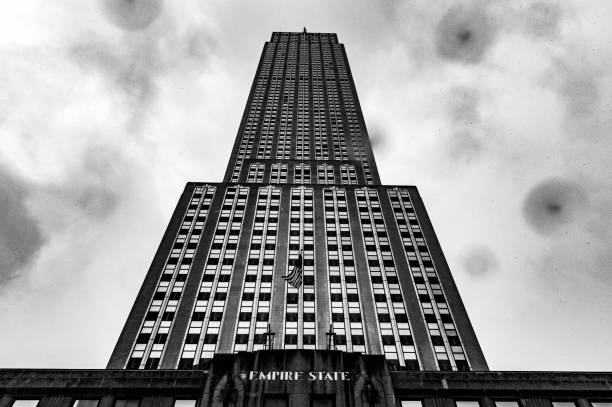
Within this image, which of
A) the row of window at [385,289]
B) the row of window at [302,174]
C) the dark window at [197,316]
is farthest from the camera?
the row of window at [302,174]

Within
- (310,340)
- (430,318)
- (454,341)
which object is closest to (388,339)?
(430,318)

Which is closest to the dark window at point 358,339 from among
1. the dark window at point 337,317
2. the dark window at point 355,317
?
the dark window at point 355,317

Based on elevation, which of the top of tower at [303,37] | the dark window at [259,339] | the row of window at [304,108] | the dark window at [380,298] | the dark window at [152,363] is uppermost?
the top of tower at [303,37]

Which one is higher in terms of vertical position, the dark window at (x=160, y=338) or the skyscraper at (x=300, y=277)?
the skyscraper at (x=300, y=277)

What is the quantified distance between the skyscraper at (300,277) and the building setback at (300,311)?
0.23 meters

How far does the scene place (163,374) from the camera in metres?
29.5

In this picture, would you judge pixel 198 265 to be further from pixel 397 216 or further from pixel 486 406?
pixel 486 406

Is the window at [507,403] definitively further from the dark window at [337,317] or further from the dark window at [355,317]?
the dark window at [337,317]

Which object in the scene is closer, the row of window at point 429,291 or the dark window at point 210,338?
the row of window at point 429,291

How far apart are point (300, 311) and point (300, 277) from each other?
20.9 meters

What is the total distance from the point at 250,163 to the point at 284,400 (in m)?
86.4

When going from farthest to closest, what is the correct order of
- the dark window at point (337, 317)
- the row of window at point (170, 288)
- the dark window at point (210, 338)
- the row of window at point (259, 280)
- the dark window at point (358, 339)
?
the dark window at point (337, 317)
the row of window at point (259, 280)
the dark window at point (358, 339)
the dark window at point (210, 338)
the row of window at point (170, 288)

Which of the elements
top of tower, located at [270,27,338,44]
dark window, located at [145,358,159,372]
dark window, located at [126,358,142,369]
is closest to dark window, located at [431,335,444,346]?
dark window, located at [145,358,159,372]

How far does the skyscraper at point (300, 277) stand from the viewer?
58531mm
